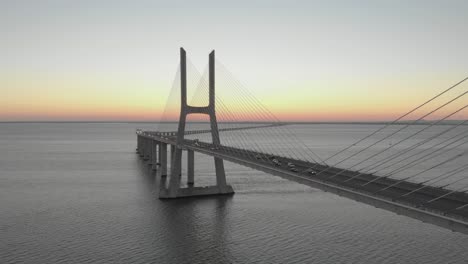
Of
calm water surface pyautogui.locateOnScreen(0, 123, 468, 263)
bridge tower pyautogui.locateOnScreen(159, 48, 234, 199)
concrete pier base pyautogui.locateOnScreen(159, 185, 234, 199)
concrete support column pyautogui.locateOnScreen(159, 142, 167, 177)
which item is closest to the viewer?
calm water surface pyautogui.locateOnScreen(0, 123, 468, 263)

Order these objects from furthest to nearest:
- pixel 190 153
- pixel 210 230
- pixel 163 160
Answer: pixel 163 160
pixel 190 153
pixel 210 230

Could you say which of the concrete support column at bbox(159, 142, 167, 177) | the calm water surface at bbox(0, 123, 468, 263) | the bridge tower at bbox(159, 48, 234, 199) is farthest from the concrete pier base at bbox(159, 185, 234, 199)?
the concrete support column at bbox(159, 142, 167, 177)

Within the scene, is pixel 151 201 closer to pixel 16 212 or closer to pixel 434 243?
pixel 16 212

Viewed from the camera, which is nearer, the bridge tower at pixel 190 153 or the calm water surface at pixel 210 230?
the calm water surface at pixel 210 230

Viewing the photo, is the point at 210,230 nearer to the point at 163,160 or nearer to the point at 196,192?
the point at 196,192

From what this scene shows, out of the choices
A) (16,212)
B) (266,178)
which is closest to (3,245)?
(16,212)

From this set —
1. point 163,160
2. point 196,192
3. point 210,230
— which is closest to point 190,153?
point 196,192

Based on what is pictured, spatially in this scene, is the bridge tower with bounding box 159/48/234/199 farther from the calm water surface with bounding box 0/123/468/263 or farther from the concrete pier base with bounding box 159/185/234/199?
the calm water surface with bounding box 0/123/468/263

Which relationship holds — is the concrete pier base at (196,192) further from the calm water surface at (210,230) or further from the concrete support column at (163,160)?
the concrete support column at (163,160)

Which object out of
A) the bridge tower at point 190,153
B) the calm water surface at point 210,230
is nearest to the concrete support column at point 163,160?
the bridge tower at point 190,153

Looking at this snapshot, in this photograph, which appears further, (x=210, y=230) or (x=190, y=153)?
(x=190, y=153)

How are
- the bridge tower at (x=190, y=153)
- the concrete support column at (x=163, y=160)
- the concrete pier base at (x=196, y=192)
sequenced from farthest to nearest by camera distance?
the concrete support column at (x=163, y=160) → the bridge tower at (x=190, y=153) → the concrete pier base at (x=196, y=192)

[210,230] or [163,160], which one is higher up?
[163,160]
